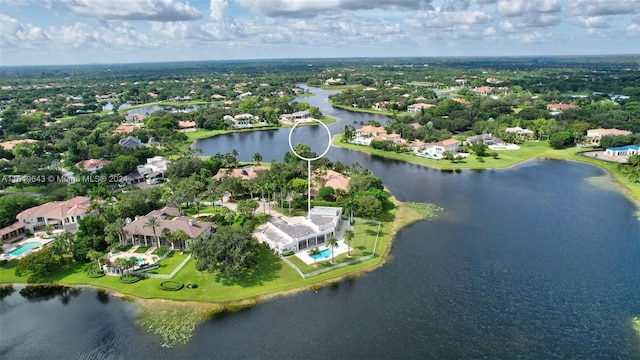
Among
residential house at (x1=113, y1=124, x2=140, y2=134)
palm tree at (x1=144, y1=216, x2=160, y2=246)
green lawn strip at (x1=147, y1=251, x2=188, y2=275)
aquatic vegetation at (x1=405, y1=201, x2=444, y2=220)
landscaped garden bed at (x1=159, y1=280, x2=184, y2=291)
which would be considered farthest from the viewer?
residential house at (x1=113, y1=124, x2=140, y2=134)

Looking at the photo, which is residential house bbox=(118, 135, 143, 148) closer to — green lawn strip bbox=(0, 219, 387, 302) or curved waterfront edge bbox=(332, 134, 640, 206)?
curved waterfront edge bbox=(332, 134, 640, 206)

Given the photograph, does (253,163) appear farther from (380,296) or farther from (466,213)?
(380,296)

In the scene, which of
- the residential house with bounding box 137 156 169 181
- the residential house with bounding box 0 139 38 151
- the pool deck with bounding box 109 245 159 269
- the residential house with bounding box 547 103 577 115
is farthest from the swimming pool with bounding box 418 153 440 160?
the residential house with bounding box 0 139 38 151

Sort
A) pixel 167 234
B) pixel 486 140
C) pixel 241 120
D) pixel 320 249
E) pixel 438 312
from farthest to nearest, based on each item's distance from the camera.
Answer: pixel 241 120 → pixel 486 140 → pixel 320 249 → pixel 167 234 → pixel 438 312

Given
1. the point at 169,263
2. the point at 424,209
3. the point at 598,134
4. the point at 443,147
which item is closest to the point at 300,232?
the point at 169,263


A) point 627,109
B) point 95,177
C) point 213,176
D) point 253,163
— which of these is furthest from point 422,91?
point 95,177

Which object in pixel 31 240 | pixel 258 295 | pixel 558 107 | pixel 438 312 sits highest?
pixel 558 107

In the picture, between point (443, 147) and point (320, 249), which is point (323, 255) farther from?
point (443, 147)

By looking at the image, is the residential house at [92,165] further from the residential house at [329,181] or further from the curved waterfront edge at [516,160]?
the curved waterfront edge at [516,160]
